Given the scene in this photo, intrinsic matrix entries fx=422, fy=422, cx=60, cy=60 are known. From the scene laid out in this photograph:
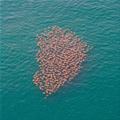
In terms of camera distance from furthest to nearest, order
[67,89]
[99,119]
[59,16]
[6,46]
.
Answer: [59,16] → [6,46] → [67,89] → [99,119]

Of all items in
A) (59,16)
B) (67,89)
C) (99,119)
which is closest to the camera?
(99,119)

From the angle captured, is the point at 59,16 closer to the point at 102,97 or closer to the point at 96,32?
the point at 96,32

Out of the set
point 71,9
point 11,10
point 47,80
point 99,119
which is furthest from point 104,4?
point 99,119

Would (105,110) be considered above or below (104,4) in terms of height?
below

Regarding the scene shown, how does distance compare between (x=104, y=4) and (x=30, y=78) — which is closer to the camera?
(x=30, y=78)

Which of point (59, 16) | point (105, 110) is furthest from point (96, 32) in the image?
point (105, 110)

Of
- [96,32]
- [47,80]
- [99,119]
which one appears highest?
[96,32]
